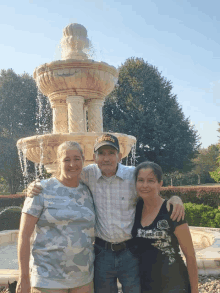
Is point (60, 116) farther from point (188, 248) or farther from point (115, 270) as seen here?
point (188, 248)

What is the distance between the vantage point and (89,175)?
241 centimetres

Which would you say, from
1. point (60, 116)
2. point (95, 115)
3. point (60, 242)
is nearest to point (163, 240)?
point (60, 242)

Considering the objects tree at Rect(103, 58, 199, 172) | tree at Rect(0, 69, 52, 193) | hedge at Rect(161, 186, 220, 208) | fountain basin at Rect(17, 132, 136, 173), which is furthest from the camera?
tree at Rect(0, 69, 52, 193)

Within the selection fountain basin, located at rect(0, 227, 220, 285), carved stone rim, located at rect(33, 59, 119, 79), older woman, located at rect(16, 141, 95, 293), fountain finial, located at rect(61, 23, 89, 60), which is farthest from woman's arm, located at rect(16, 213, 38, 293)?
fountain finial, located at rect(61, 23, 89, 60)

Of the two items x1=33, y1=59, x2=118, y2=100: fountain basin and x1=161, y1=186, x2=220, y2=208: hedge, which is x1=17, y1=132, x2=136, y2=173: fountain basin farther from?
x1=161, y1=186, x2=220, y2=208: hedge

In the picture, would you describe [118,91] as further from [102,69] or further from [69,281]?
[69,281]

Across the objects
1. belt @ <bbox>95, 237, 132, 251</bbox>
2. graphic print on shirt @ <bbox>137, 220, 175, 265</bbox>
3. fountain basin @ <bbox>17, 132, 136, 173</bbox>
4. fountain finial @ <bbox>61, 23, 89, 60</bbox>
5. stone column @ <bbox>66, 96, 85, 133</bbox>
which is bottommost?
belt @ <bbox>95, 237, 132, 251</bbox>

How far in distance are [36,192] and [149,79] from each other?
19.7 meters

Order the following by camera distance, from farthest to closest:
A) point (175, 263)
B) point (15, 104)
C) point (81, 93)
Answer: point (15, 104), point (81, 93), point (175, 263)

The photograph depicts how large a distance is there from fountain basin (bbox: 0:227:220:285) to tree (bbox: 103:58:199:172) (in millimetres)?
12776

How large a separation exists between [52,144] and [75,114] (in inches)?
49.1

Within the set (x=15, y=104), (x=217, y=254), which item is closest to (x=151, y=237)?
(x=217, y=254)

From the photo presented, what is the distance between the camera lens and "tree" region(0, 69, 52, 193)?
21109 mm

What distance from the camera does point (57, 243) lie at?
2.02 metres
